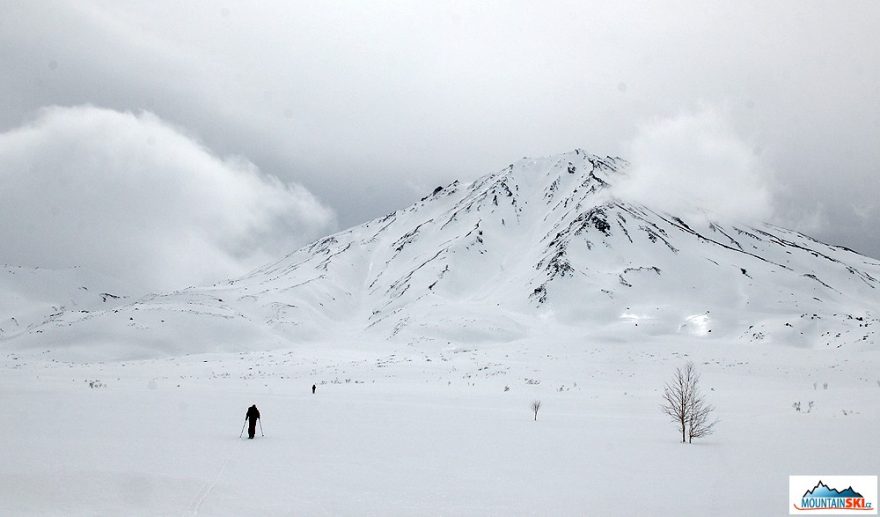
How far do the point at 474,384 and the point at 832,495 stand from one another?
2836 centimetres

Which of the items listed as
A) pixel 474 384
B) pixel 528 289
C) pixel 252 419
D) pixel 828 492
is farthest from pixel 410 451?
pixel 528 289

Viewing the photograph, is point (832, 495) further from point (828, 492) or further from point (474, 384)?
point (474, 384)

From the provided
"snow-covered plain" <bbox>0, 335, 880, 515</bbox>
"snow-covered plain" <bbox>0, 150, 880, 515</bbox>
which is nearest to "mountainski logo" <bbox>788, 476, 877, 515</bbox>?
"snow-covered plain" <bbox>0, 335, 880, 515</bbox>

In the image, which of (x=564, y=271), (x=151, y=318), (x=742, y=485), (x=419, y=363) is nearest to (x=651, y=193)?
(x=564, y=271)

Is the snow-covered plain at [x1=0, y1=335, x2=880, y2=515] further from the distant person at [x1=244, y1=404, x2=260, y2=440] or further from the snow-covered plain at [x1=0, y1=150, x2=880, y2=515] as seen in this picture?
the distant person at [x1=244, y1=404, x2=260, y2=440]

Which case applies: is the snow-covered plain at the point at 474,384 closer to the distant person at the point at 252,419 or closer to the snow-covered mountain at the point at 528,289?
the distant person at the point at 252,419

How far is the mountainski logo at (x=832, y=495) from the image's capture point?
10.2 metres

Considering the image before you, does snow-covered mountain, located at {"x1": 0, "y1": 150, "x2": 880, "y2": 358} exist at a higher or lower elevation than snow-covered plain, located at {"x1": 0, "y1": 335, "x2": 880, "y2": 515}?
higher

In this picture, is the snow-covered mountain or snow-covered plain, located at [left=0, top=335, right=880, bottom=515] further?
the snow-covered mountain

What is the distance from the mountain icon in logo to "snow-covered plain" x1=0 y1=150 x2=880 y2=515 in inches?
25.0

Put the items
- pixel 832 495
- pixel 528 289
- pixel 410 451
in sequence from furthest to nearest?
1. pixel 528 289
2. pixel 410 451
3. pixel 832 495

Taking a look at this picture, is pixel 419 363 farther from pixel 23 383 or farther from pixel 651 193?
pixel 651 193

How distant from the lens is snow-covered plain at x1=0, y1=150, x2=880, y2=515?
1073cm

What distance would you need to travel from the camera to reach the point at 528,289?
111m
